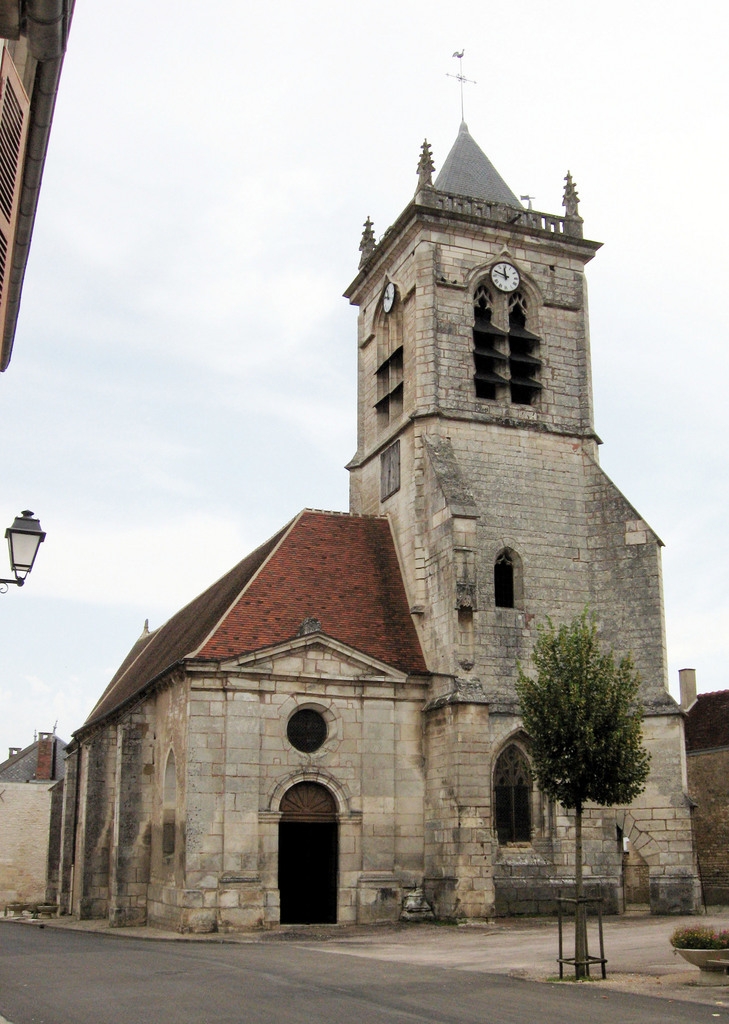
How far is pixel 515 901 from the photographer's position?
21312 mm

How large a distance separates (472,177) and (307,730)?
15.5 meters

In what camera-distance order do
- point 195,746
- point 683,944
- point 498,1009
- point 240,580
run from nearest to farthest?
point 498,1009, point 683,944, point 195,746, point 240,580

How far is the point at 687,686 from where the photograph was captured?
126ft

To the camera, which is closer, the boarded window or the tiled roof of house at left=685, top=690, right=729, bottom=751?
the boarded window

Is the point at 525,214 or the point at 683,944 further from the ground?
the point at 525,214

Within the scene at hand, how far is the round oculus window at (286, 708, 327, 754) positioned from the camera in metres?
21.5

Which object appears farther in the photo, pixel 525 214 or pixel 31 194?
pixel 525 214

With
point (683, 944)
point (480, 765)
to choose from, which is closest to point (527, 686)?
point (683, 944)

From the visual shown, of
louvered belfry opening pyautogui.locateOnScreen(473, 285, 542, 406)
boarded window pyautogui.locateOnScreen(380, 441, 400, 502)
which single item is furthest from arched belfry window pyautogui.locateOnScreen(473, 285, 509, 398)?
boarded window pyautogui.locateOnScreen(380, 441, 400, 502)

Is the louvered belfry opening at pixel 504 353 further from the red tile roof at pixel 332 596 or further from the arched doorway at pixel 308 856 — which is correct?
the arched doorway at pixel 308 856

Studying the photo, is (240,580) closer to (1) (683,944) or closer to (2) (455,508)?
(2) (455,508)

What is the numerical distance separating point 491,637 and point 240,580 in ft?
20.1

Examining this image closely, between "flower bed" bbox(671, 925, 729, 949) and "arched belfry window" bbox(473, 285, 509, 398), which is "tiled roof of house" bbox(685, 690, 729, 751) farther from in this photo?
"flower bed" bbox(671, 925, 729, 949)

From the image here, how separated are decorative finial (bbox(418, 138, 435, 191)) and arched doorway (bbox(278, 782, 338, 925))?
14.4 meters
